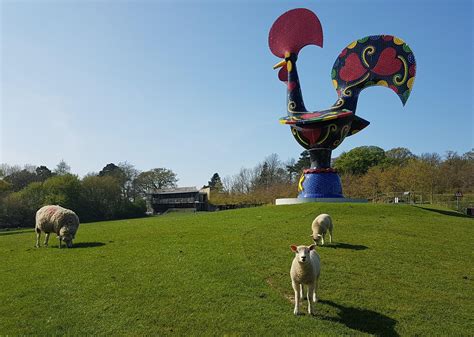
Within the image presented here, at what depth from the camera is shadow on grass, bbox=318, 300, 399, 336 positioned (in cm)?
778

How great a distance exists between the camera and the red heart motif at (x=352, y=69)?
34.9 metres

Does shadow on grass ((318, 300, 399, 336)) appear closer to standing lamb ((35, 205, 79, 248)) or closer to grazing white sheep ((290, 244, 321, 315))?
grazing white sheep ((290, 244, 321, 315))

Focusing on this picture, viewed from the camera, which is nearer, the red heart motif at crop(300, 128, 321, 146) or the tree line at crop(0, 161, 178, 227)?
the red heart motif at crop(300, 128, 321, 146)

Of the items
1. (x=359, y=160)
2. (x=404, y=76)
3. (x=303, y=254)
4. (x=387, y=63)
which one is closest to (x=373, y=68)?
(x=387, y=63)

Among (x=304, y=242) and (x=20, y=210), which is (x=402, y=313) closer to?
(x=304, y=242)

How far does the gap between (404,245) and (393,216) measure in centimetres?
1021

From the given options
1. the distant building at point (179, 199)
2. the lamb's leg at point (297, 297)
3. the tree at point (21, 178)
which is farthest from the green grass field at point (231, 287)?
the tree at point (21, 178)

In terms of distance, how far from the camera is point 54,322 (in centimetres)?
805

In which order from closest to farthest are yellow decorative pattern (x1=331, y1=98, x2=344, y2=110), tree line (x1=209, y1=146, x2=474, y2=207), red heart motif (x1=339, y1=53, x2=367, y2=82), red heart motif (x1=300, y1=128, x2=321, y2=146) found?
red heart motif (x1=300, y1=128, x2=321, y2=146) → red heart motif (x1=339, y1=53, x2=367, y2=82) → yellow decorative pattern (x1=331, y1=98, x2=344, y2=110) → tree line (x1=209, y1=146, x2=474, y2=207)

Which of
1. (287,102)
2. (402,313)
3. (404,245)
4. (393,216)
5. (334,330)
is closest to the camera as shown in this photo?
(334,330)

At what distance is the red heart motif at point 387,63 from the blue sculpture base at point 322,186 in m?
9.86

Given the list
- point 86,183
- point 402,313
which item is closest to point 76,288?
point 402,313

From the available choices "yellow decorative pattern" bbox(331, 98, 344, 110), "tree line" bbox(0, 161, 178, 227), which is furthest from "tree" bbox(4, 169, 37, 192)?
"yellow decorative pattern" bbox(331, 98, 344, 110)

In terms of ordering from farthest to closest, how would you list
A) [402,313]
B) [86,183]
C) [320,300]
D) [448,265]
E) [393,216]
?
[86,183]
[393,216]
[448,265]
[320,300]
[402,313]
